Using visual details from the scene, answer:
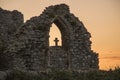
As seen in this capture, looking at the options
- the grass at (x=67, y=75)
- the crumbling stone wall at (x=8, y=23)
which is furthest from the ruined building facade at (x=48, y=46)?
the grass at (x=67, y=75)

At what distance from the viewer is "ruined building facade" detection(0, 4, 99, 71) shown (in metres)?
19.0

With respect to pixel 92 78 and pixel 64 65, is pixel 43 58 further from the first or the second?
pixel 92 78

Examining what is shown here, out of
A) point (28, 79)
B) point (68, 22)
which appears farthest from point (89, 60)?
point (28, 79)

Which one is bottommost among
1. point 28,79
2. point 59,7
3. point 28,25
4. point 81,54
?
point 28,79

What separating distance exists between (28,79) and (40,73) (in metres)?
0.94

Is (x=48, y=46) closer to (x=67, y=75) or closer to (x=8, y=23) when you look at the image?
(x=67, y=75)

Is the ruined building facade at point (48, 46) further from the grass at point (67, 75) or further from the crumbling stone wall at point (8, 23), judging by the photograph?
the grass at point (67, 75)

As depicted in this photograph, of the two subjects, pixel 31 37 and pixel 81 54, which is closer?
pixel 31 37

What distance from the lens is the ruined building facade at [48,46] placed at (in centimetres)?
1897

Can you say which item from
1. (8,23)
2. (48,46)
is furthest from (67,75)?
(8,23)

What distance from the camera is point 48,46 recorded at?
20.0m

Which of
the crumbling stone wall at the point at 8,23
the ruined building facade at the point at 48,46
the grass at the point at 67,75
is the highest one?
the crumbling stone wall at the point at 8,23

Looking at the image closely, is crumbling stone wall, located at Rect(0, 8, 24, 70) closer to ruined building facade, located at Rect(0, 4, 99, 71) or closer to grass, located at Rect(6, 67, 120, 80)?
ruined building facade, located at Rect(0, 4, 99, 71)

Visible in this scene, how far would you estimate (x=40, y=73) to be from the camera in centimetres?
1395
